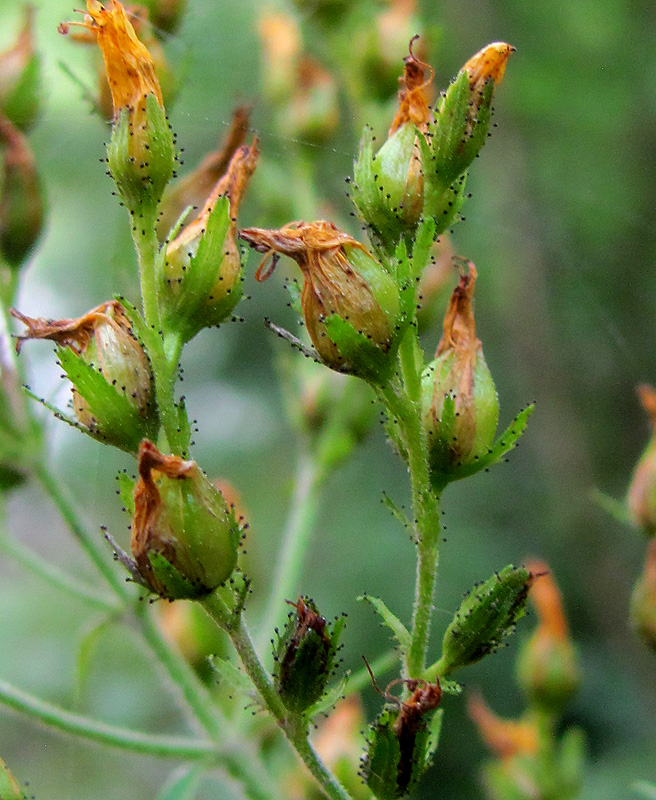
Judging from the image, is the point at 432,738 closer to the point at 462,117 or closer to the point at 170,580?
the point at 170,580

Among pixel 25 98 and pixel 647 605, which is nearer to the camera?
pixel 647 605

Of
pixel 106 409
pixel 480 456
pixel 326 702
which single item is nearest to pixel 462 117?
pixel 480 456

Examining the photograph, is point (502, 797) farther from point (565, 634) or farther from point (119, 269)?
point (119, 269)

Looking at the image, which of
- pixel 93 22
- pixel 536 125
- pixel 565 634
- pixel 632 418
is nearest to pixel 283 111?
pixel 93 22

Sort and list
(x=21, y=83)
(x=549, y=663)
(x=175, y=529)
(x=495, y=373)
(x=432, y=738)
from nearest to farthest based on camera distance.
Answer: (x=175, y=529)
(x=432, y=738)
(x=21, y=83)
(x=549, y=663)
(x=495, y=373)

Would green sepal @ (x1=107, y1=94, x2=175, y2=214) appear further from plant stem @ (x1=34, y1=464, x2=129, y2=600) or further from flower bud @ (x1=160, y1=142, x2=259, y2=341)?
plant stem @ (x1=34, y1=464, x2=129, y2=600)

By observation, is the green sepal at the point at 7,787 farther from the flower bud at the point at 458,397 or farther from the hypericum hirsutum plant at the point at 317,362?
the flower bud at the point at 458,397
